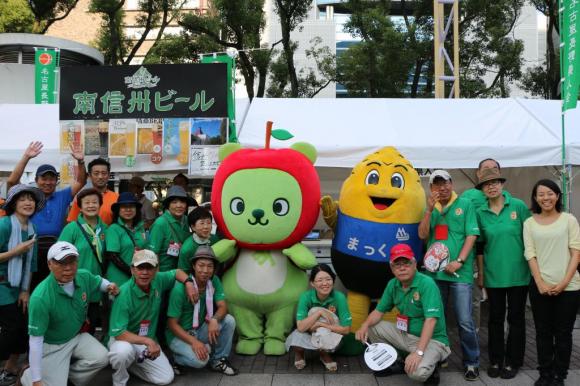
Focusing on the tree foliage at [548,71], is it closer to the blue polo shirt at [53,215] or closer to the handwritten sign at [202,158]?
the handwritten sign at [202,158]

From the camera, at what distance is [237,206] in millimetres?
4445

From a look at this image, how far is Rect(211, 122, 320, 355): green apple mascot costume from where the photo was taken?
14.4ft

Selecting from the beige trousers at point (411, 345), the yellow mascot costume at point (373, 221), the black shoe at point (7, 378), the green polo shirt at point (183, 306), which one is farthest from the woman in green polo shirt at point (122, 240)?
the beige trousers at point (411, 345)

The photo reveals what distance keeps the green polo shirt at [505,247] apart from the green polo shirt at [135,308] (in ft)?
8.28

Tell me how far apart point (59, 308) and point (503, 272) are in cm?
316

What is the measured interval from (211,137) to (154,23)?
42.0 ft

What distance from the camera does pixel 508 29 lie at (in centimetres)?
1491

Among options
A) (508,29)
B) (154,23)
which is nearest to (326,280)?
(508,29)

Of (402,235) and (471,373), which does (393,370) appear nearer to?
(471,373)

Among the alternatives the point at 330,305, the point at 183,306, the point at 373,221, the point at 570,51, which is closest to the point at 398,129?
the point at 570,51

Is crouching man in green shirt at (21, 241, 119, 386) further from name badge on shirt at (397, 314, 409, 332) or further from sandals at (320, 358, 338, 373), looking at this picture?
name badge on shirt at (397, 314, 409, 332)

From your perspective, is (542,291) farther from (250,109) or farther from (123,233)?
(250,109)

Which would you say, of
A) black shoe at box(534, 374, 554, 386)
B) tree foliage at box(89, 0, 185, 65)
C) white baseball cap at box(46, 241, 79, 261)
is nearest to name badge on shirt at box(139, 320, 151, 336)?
white baseball cap at box(46, 241, 79, 261)

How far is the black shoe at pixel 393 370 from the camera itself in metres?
3.86
